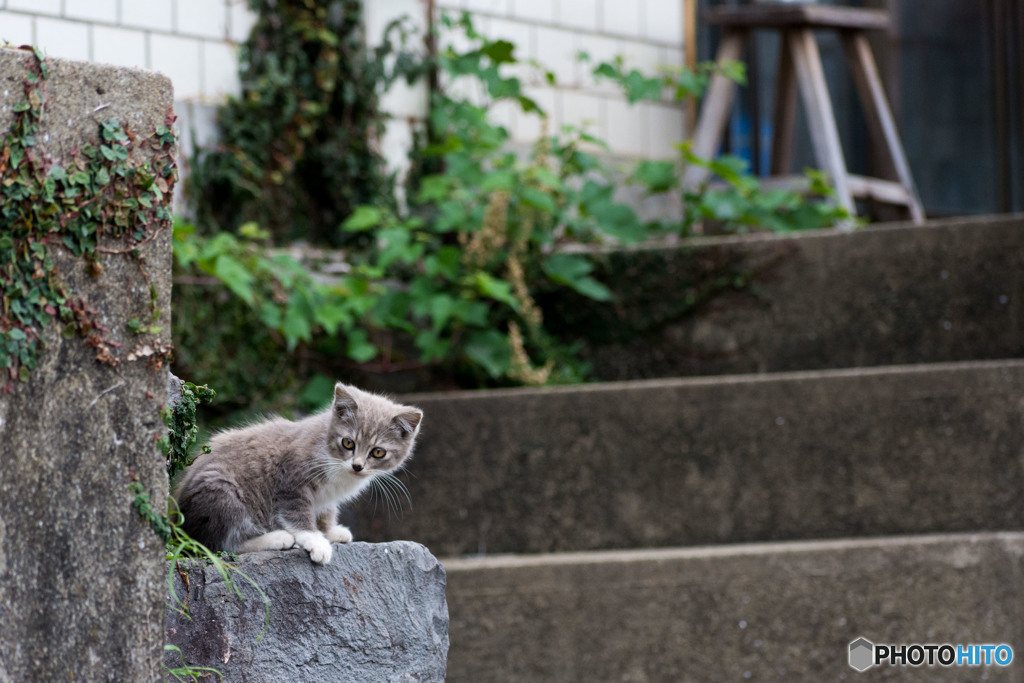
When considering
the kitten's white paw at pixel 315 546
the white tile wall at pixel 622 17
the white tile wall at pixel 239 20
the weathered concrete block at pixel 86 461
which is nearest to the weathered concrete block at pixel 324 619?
the kitten's white paw at pixel 315 546

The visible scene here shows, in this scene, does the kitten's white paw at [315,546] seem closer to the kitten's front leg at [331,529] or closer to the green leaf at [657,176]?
the kitten's front leg at [331,529]

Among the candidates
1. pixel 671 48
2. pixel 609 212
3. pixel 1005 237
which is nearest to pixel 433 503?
pixel 609 212

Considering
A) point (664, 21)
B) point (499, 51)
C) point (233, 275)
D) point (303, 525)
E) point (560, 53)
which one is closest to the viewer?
point (303, 525)

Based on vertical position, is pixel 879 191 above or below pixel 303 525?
above

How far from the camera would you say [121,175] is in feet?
5.84

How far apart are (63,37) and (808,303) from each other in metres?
3.00

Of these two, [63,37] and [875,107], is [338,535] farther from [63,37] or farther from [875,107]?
[875,107]

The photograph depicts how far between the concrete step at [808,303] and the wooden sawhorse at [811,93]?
3.33 ft

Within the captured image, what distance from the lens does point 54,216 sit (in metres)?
1.71

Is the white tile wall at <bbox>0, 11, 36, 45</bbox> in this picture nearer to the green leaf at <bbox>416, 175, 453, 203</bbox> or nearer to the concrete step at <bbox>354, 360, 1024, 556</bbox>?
the green leaf at <bbox>416, 175, 453, 203</bbox>

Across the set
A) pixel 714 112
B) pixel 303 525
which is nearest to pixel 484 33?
pixel 714 112

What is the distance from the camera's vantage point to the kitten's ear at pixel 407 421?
2.47 m

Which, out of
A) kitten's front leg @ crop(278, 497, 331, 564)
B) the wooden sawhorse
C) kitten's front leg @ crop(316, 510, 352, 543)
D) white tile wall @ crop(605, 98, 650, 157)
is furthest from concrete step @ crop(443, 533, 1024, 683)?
white tile wall @ crop(605, 98, 650, 157)

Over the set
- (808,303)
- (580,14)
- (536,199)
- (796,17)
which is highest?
(580,14)
